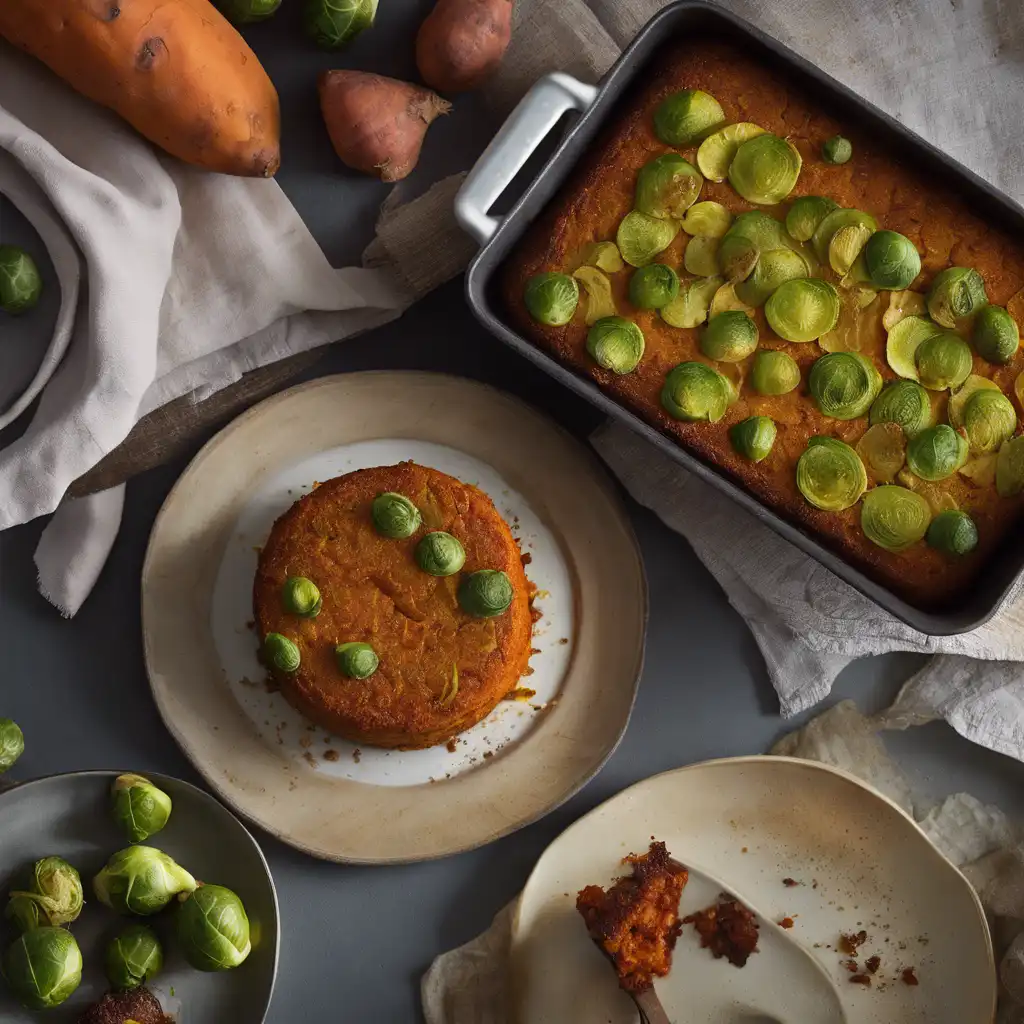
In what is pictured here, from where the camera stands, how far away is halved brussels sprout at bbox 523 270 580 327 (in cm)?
255

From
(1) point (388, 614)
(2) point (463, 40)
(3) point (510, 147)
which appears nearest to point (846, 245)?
(3) point (510, 147)

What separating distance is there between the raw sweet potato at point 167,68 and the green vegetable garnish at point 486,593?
1.21 m

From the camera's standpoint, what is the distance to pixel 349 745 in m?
2.98

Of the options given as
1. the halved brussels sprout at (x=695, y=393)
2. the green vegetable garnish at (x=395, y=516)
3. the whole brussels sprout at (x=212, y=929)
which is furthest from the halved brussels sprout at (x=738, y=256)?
the whole brussels sprout at (x=212, y=929)

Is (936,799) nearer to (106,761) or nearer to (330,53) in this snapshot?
(106,761)

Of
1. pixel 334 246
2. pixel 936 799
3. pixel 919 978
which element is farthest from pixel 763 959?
pixel 334 246

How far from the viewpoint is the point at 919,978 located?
10.0 feet

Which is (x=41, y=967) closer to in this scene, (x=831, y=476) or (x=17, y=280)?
(x=17, y=280)

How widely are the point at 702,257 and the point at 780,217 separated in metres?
0.22

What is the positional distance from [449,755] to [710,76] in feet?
6.26

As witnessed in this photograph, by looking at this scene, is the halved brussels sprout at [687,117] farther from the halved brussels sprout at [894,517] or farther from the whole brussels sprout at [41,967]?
the whole brussels sprout at [41,967]

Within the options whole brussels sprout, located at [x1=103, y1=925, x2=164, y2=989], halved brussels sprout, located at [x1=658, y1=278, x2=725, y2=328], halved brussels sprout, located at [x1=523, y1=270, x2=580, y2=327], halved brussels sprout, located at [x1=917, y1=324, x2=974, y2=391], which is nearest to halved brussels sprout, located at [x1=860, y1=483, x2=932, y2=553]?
halved brussels sprout, located at [x1=917, y1=324, x2=974, y2=391]

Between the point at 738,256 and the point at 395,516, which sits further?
the point at 395,516

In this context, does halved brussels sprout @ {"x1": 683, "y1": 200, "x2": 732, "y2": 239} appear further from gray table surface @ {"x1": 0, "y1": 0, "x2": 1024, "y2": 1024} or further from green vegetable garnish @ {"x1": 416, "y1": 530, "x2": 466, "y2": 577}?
green vegetable garnish @ {"x1": 416, "y1": 530, "x2": 466, "y2": 577}
